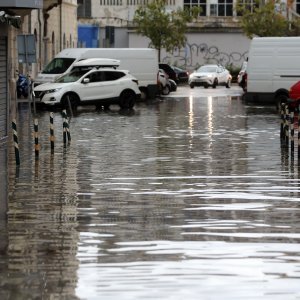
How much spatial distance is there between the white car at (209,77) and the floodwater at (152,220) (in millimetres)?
44993

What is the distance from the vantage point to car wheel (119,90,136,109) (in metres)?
50.6

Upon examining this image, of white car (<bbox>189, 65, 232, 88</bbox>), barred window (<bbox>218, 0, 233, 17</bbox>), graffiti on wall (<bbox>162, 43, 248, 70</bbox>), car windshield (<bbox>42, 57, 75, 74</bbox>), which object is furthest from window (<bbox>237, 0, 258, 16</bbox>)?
car windshield (<bbox>42, 57, 75, 74</bbox>)

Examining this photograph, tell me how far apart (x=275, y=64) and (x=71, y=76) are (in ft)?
25.3

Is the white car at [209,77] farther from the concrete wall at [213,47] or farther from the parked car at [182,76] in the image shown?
the concrete wall at [213,47]

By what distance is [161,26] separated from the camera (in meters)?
90.6

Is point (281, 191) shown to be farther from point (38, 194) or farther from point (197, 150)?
point (197, 150)

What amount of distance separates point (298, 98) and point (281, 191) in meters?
20.9

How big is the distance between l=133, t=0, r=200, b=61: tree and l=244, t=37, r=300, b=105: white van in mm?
40350

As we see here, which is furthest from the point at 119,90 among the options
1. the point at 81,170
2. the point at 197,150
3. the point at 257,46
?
the point at 81,170

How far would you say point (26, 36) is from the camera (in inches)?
1500

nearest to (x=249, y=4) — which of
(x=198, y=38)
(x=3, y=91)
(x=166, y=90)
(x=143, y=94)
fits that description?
(x=198, y=38)

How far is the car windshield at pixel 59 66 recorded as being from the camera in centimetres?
5472

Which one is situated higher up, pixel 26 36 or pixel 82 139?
pixel 26 36

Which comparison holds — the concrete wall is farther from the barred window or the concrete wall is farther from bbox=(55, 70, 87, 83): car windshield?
bbox=(55, 70, 87, 83): car windshield
